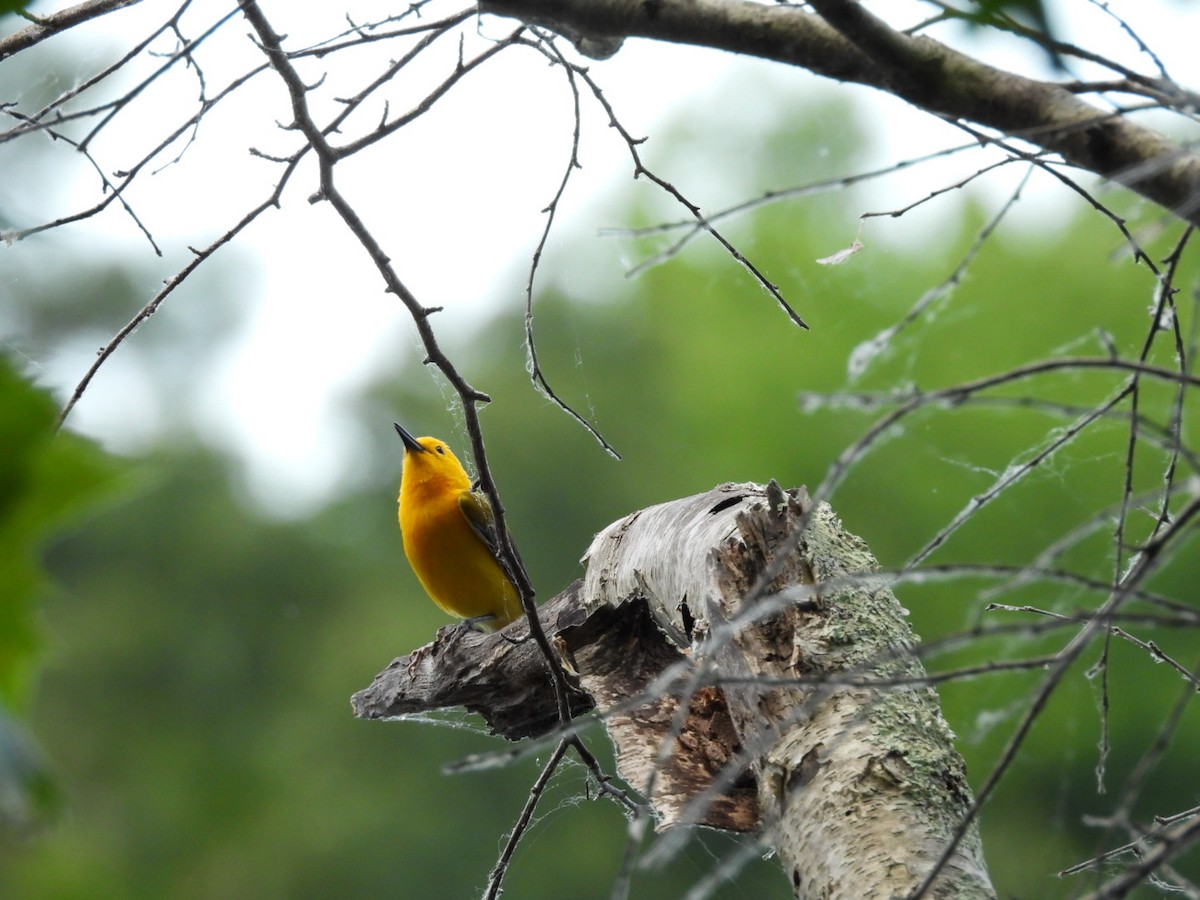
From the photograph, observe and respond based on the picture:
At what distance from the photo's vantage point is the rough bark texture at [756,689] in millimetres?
1361

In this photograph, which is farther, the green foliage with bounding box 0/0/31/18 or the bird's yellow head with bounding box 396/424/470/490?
the bird's yellow head with bounding box 396/424/470/490

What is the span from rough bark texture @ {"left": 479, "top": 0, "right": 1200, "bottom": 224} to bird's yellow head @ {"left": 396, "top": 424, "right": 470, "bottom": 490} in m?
3.27

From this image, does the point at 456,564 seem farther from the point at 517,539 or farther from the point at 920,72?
the point at 517,539

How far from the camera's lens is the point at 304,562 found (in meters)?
13.2

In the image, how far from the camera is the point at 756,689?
1.66 meters

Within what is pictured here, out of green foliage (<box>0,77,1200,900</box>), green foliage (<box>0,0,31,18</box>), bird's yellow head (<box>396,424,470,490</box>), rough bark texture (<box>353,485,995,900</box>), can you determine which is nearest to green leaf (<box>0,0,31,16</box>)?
green foliage (<box>0,0,31,18</box>)

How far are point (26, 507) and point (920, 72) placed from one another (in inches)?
34.3

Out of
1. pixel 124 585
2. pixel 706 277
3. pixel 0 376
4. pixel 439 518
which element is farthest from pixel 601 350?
pixel 0 376

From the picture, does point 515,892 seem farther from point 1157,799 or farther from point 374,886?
point 1157,799

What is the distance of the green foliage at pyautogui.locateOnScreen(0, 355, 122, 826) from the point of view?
11.3 inches

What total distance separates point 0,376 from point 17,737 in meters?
0.10

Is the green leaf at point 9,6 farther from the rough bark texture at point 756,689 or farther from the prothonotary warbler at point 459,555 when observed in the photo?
the prothonotary warbler at point 459,555

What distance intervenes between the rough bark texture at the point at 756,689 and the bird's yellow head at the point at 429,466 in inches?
68.6

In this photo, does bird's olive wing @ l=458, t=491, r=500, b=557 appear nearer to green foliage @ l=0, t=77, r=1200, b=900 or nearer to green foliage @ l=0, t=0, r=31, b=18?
green foliage @ l=0, t=77, r=1200, b=900
